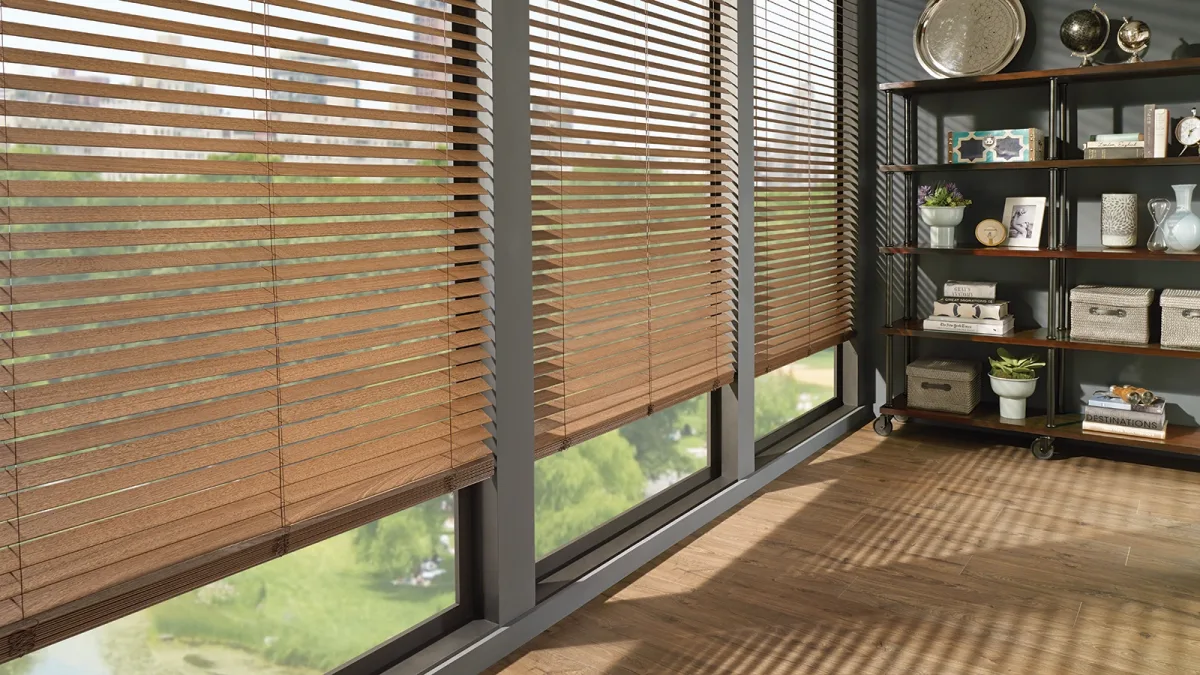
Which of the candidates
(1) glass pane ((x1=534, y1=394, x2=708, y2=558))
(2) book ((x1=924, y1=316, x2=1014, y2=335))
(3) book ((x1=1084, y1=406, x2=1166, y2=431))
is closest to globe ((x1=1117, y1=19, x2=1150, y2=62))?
(2) book ((x1=924, y1=316, x2=1014, y2=335))

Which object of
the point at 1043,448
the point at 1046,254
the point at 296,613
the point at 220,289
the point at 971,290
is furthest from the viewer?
the point at 971,290

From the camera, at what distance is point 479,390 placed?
216 cm

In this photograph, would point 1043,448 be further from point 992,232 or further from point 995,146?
point 995,146

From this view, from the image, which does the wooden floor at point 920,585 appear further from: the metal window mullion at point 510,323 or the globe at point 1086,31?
the globe at point 1086,31

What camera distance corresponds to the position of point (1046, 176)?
13.3ft

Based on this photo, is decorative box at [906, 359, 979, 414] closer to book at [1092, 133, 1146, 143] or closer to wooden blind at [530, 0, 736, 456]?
book at [1092, 133, 1146, 143]

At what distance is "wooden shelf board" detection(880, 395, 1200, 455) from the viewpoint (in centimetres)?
365

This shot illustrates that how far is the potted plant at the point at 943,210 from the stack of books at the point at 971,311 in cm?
20

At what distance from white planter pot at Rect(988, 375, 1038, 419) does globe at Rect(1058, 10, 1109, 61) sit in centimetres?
136

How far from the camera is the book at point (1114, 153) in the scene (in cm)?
363

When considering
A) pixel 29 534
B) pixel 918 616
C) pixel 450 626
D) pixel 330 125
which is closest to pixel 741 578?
pixel 918 616

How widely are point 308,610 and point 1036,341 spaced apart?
3.05m

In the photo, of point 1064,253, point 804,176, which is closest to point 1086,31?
point 1064,253

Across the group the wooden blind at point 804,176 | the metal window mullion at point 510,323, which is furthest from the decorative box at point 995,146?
the metal window mullion at point 510,323
